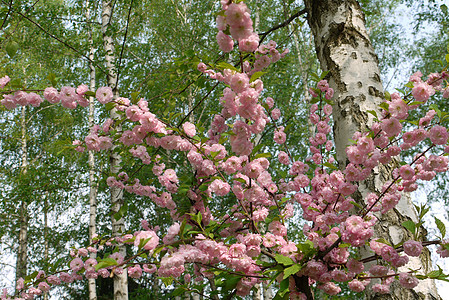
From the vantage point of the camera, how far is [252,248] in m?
1.41

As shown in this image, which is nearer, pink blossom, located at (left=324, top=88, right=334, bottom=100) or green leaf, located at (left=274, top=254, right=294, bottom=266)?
green leaf, located at (left=274, top=254, right=294, bottom=266)

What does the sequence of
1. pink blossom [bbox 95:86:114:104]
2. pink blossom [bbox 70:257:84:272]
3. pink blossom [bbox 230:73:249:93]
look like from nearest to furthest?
pink blossom [bbox 230:73:249:93] < pink blossom [bbox 95:86:114:104] < pink blossom [bbox 70:257:84:272]

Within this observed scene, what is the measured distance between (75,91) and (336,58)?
1613 millimetres

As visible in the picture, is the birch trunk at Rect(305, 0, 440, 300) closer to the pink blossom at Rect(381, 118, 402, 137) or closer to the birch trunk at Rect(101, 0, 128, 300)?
the pink blossom at Rect(381, 118, 402, 137)

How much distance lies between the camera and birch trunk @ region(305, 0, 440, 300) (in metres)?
1.64

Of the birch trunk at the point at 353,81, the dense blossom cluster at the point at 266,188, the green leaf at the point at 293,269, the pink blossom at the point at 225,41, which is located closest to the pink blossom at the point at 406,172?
the dense blossom cluster at the point at 266,188

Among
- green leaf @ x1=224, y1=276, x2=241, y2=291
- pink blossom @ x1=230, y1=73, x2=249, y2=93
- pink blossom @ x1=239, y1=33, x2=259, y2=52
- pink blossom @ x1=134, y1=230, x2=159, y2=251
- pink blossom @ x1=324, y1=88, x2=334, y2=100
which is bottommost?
green leaf @ x1=224, y1=276, x2=241, y2=291

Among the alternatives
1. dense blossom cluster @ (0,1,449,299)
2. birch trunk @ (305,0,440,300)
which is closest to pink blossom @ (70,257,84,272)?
dense blossom cluster @ (0,1,449,299)

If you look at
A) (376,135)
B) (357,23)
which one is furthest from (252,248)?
(357,23)

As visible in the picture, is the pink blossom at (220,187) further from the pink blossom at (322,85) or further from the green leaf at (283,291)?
the pink blossom at (322,85)

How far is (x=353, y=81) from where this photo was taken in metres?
1.99

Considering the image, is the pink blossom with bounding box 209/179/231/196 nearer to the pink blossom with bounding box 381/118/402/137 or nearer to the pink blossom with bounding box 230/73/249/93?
the pink blossom with bounding box 230/73/249/93

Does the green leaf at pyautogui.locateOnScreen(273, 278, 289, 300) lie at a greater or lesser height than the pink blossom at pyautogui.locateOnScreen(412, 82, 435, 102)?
lesser

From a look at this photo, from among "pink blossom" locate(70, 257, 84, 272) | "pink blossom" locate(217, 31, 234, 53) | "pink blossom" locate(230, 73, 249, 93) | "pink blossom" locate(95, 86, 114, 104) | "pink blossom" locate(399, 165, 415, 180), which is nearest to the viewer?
"pink blossom" locate(230, 73, 249, 93)
